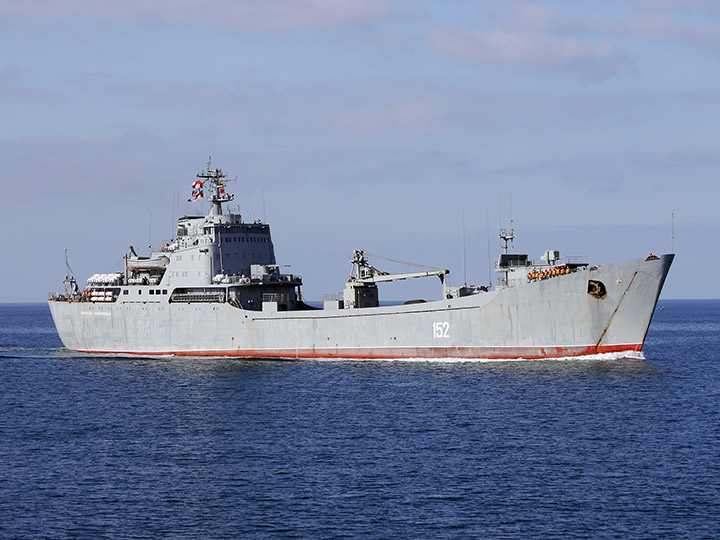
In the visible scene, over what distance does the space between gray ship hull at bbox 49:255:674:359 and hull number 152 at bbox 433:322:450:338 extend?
66 mm

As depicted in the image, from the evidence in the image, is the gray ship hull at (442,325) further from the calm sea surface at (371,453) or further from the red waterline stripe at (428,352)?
the calm sea surface at (371,453)

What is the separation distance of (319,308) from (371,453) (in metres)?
28.6

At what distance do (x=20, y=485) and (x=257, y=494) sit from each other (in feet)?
26.5

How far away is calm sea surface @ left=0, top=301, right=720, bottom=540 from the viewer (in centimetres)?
2475

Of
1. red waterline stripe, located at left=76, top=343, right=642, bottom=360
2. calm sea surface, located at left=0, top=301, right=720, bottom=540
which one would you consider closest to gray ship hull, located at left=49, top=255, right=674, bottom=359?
red waterline stripe, located at left=76, top=343, right=642, bottom=360

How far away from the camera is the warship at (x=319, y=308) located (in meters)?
49.1

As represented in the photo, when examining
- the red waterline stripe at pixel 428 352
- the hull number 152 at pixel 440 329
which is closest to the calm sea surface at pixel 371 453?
the red waterline stripe at pixel 428 352

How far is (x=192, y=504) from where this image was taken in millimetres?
26594

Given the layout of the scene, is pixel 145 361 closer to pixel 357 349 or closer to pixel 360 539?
pixel 357 349

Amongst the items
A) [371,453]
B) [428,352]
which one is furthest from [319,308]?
[371,453]

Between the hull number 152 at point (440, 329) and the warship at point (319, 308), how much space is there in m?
0.07

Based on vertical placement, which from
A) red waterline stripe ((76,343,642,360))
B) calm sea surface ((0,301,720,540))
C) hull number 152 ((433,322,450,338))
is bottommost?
calm sea surface ((0,301,720,540))

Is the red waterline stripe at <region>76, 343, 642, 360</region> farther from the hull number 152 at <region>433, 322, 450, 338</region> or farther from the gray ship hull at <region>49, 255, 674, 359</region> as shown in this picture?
the hull number 152 at <region>433, 322, 450, 338</region>

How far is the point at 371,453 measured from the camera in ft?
106
